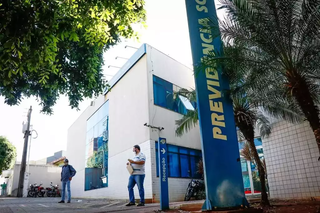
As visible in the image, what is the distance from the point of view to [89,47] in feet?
25.1

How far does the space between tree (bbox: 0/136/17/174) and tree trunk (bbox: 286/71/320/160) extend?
1051 inches

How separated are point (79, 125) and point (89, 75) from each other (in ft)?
57.8

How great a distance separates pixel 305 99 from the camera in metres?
5.14

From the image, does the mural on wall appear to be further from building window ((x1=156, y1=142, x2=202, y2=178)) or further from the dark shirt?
the dark shirt

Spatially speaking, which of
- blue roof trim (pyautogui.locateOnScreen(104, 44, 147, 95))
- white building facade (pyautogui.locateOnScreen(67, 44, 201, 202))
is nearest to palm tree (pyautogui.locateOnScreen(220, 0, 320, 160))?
white building facade (pyautogui.locateOnScreen(67, 44, 201, 202))

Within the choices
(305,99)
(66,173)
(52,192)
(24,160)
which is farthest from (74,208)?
(52,192)

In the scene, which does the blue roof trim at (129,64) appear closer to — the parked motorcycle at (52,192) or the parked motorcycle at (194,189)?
the parked motorcycle at (194,189)

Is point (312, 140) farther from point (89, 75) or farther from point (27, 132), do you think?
point (27, 132)

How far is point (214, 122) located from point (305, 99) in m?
1.90

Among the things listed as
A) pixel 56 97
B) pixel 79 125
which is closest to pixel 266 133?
pixel 56 97

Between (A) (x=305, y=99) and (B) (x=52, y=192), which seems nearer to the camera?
(A) (x=305, y=99)

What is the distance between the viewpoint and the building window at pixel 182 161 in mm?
13461

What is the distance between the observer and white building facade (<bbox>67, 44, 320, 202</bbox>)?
9062 mm

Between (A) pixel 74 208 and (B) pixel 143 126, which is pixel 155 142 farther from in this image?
(A) pixel 74 208
